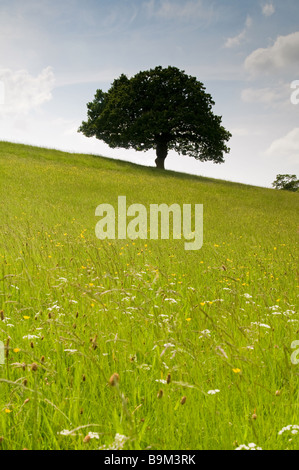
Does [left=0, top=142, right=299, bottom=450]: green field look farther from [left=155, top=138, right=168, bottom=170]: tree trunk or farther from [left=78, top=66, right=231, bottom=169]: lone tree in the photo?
[left=155, top=138, right=168, bottom=170]: tree trunk

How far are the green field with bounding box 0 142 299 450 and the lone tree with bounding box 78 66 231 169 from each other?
27.1m

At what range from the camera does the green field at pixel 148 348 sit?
2188 mm

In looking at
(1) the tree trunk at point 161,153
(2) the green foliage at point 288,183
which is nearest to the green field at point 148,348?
(1) the tree trunk at point 161,153

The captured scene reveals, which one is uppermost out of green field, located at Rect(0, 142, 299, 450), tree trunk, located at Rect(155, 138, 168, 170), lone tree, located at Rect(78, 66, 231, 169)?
lone tree, located at Rect(78, 66, 231, 169)

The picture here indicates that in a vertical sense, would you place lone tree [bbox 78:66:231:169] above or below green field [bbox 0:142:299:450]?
above

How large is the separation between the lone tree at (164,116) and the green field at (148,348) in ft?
88.9

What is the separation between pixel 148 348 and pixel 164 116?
34359mm

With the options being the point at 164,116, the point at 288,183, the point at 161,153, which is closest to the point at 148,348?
the point at 164,116

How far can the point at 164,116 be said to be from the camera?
116ft

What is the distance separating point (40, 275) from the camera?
5430 mm

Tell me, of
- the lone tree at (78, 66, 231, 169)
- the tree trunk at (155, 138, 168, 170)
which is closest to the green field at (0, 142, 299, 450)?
the lone tree at (78, 66, 231, 169)

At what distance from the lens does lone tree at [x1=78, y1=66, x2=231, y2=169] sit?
36125 mm
